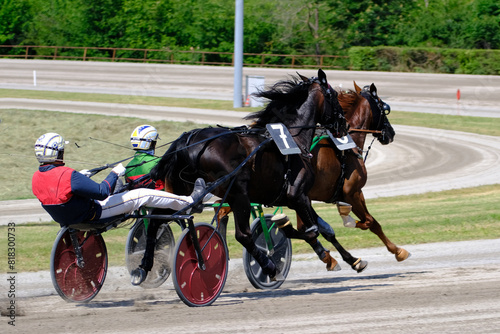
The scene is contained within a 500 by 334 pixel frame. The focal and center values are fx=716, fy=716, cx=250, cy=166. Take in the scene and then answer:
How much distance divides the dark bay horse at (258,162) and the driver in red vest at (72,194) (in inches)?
21.4

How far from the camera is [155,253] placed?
25.6 feet

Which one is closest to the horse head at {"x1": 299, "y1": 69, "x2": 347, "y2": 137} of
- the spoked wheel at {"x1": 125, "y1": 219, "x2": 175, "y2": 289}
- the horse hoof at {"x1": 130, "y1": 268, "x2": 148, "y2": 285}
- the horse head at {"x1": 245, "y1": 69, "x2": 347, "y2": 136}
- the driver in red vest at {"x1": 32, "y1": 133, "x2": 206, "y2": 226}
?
the horse head at {"x1": 245, "y1": 69, "x2": 347, "y2": 136}


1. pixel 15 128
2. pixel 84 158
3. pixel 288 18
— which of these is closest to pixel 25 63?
pixel 288 18

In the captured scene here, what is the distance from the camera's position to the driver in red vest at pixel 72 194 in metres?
6.24

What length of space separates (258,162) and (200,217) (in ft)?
17.8

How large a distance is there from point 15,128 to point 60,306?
1600 cm

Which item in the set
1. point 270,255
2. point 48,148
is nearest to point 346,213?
point 270,255

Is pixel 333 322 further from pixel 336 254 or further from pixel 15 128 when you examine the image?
pixel 15 128

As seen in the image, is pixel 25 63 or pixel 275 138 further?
pixel 25 63

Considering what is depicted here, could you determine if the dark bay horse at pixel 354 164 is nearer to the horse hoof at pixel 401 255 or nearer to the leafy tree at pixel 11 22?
the horse hoof at pixel 401 255

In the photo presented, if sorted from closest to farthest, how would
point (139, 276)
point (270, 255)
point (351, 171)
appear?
point (139, 276) < point (270, 255) < point (351, 171)

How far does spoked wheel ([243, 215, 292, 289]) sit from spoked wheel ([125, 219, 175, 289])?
2.91ft

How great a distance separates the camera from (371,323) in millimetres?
6027

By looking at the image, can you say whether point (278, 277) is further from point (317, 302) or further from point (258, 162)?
point (258, 162)
